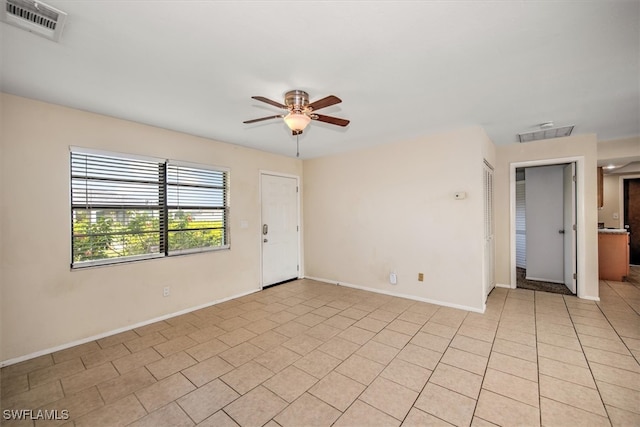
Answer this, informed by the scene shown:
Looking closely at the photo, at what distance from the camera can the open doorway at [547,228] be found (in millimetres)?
4398

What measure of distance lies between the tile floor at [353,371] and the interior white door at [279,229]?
138cm

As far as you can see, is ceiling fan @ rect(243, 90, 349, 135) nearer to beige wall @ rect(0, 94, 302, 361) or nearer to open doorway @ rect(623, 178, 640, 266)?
beige wall @ rect(0, 94, 302, 361)

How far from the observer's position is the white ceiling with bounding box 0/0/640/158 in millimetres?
1511

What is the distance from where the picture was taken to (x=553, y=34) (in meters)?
1.69

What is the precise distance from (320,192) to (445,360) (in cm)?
348

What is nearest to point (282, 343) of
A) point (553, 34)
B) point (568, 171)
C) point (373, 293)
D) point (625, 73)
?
point (373, 293)

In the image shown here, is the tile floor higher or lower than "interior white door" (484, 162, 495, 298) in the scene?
lower

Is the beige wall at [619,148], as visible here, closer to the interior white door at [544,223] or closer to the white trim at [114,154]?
the interior white door at [544,223]

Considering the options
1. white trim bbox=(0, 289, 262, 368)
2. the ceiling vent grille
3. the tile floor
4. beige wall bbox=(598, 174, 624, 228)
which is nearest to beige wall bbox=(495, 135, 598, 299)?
the ceiling vent grille

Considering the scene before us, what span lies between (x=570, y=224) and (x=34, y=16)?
6384 millimetres

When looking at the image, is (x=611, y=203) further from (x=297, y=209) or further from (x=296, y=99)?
(x=296, y=99)
